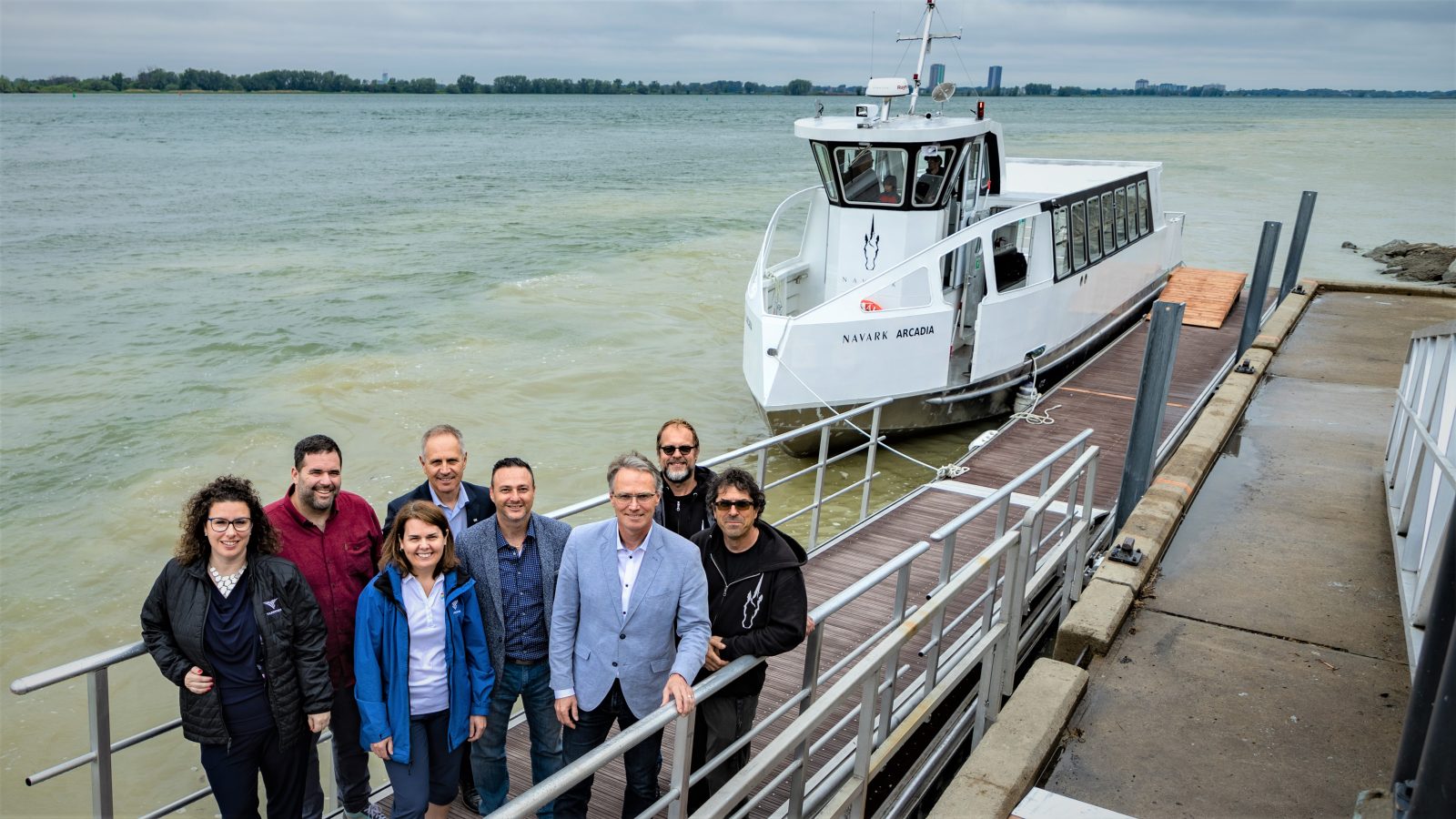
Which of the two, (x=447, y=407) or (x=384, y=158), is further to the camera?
(x=384, y=158)

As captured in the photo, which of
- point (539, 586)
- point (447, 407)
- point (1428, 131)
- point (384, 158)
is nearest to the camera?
point (539, 586)

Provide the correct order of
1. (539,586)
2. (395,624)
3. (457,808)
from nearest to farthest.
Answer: (395,624) → (539,586) → (457,808)

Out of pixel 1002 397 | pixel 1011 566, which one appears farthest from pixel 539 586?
pixel 1002 397

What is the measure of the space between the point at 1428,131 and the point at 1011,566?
152 m

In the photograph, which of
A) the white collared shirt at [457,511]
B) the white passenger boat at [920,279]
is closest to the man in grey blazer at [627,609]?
the white collared shirt at [457,511]

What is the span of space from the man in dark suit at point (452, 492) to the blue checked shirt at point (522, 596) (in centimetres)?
31

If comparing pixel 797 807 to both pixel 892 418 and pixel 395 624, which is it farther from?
pixel 892 418

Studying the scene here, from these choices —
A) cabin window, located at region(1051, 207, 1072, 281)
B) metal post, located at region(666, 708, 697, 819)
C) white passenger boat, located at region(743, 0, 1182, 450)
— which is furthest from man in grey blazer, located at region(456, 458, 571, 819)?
cabin window, located at region(1051, 207, 1072, 281)

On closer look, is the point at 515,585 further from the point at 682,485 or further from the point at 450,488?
the point at 682,485

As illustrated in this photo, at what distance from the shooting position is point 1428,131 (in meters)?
126

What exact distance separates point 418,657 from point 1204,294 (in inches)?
675

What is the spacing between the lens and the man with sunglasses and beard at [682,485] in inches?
169

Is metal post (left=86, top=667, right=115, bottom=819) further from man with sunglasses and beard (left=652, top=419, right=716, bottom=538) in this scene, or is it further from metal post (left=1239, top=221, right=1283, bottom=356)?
metal post (left=1239, top=221, right=1283, bottom=356)

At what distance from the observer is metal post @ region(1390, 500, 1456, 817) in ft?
9.09
